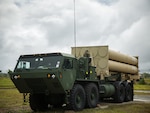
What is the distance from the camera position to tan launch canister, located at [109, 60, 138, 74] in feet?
57.6

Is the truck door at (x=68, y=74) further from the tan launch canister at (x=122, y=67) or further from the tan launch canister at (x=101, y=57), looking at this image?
the tan launch canister at (x=122, y=67)

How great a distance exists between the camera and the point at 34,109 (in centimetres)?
1360

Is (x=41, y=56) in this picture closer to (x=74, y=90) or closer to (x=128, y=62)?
(x=74, y=90)

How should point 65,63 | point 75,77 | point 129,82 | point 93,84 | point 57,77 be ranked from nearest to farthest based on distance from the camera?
point 57,77 < point 65,63 < point 75,77 < point 93,84 < point 129,82

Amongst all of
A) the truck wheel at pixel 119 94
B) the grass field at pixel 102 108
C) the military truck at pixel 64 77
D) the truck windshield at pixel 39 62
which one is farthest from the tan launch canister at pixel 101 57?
the truck windshield at pixel 39 62

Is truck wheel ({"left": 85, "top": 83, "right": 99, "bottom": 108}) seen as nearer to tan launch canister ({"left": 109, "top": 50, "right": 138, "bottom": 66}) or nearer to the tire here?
the tire

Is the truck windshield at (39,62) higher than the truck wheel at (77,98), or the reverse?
the truck windshield at (39,62)

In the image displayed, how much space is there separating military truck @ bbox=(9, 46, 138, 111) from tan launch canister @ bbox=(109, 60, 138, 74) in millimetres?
62

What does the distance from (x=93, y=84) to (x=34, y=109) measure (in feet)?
10.5

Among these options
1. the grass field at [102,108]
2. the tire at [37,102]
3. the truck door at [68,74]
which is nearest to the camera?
the truck door at [68,74]

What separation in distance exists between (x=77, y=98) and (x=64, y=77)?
4.83 feet

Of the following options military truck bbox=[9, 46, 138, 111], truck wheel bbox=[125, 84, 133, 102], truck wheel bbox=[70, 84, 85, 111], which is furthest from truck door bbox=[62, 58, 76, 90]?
truck wheel bbox=[125, 84, 133, 102]

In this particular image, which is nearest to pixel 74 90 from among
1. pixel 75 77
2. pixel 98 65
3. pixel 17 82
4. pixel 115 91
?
pixel 75 77

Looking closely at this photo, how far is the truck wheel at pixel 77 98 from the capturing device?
40.6ft
